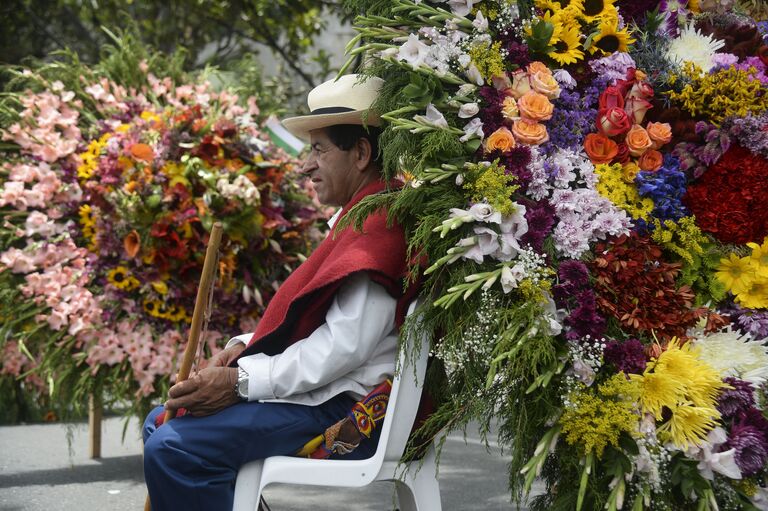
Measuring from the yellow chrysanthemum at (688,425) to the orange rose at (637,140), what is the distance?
724 mm

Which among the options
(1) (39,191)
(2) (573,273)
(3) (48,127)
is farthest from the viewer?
(3) (48,127)

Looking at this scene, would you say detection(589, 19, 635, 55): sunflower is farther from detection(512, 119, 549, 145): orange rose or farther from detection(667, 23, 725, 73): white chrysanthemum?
detection(512, 119, 549, 145): orange rose

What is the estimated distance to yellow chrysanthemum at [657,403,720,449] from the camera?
239 cm

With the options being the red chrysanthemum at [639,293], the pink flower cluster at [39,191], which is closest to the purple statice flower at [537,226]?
the red chrysanthemum at [639,293]

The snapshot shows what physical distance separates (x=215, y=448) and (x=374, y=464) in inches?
17.5

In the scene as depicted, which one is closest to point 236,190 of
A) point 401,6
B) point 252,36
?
point 401,6

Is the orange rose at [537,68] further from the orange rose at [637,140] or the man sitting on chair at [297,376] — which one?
the man sitting on chair at [297,376]

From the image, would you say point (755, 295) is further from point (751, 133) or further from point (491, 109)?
point (491, 109)

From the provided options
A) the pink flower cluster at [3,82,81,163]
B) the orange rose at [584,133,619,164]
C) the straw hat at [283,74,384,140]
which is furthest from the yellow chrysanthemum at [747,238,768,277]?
the pink flower cluster at [3,82,81,163]

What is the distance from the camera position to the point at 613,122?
2686 mm

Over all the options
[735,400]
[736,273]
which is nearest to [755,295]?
[736,273]

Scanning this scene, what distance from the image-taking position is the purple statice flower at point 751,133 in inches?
106

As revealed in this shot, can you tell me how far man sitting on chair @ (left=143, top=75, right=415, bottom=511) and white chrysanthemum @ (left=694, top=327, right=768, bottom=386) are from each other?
817 millimetres

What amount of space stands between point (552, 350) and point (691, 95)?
2.92 ft
